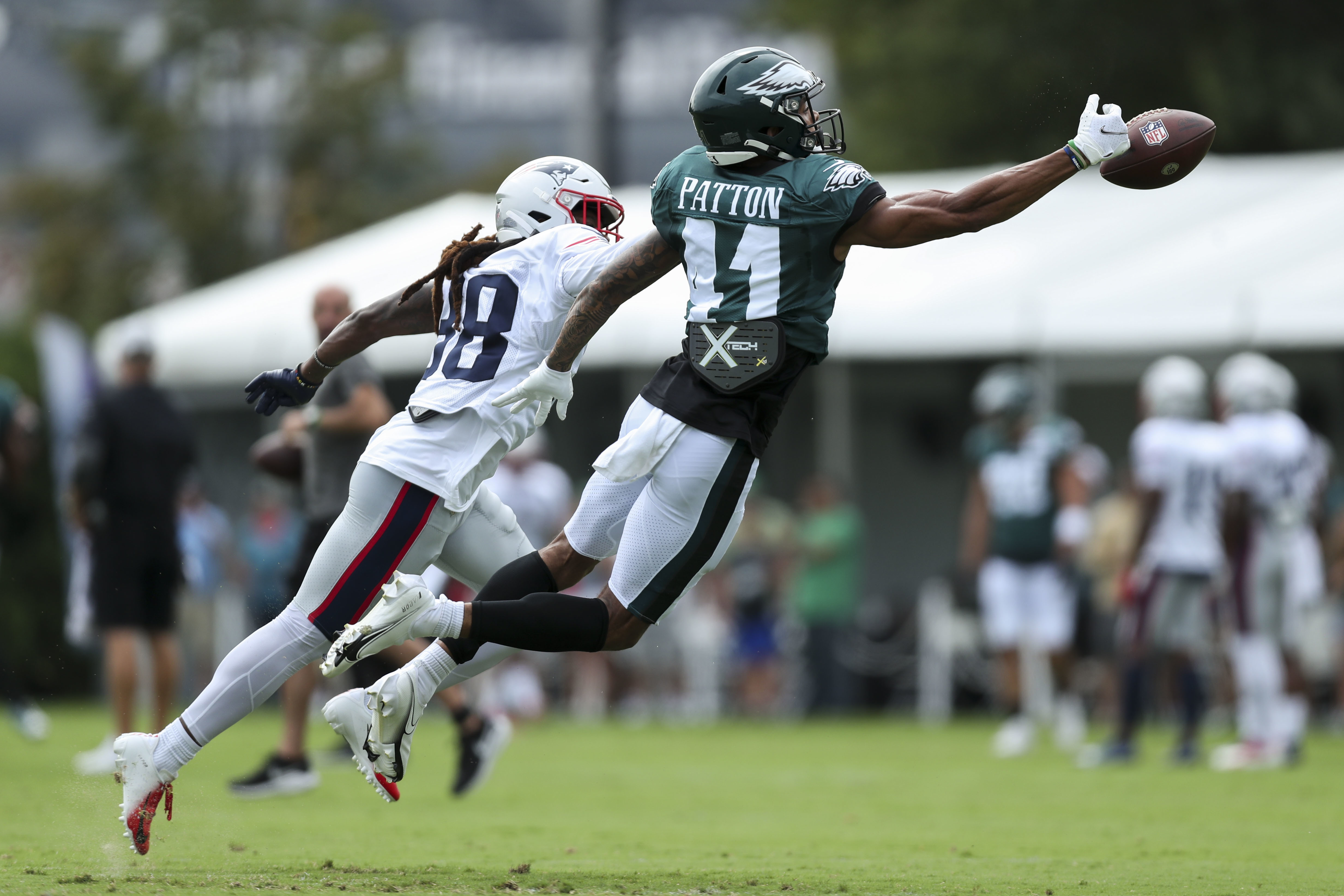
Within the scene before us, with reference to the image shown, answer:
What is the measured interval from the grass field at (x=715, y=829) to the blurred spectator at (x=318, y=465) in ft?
0.58

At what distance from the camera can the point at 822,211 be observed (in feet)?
18.3

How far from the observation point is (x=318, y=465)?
8.37 m

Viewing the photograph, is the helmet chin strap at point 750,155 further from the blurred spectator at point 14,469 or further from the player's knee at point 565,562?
the blurred spectator at point 14,469

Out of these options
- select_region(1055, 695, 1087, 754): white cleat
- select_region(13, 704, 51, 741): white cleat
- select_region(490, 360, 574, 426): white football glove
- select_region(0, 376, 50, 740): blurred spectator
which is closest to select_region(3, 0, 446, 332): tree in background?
select_region(13, 704, 51, 741): white cleat

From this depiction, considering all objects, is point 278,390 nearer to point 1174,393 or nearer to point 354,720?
point 354,720

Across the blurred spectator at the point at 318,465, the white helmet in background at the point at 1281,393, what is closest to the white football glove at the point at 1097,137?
the blurred spectator at the point at 318,465

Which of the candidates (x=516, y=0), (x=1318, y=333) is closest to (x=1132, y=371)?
(x=1318, y=333)

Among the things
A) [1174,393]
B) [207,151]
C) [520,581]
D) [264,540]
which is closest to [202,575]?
[264,540]

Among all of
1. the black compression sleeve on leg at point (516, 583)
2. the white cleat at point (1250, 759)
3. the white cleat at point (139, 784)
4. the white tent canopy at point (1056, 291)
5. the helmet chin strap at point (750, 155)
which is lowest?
the white cleat at point (1250, 759)

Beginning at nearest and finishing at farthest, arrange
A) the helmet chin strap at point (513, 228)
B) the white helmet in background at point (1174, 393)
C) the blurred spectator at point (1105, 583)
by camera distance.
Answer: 1. the helmet chin strap at point (513, 228)
2. the white helmet in background at point (1174, 393)
3. the blurred spectator at point (1105, 583)

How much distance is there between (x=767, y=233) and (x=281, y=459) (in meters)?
3.51

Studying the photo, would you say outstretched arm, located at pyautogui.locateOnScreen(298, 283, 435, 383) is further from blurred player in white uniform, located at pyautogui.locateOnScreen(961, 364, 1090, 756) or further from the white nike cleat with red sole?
blurred player in white uniform, located at pyautogui.locateOnScreen(961, 364, 1090, 756)

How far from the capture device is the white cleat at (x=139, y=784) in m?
5.75

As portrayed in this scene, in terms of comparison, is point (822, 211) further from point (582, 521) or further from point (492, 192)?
point (492, 192)
